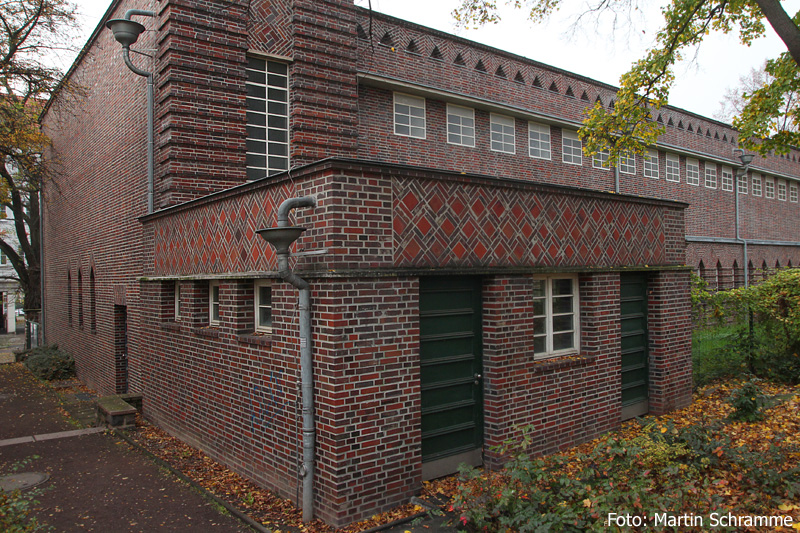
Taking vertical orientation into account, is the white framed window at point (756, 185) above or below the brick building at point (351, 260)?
above

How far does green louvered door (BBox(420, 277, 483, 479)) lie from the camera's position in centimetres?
670

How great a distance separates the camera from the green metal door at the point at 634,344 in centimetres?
938

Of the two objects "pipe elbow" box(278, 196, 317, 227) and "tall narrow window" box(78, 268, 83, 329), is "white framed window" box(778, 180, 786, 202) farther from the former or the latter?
"tall narrow window" box(78, 268, 83, 329)

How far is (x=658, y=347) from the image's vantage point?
9711 mm

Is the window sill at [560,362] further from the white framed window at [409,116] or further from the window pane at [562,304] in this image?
the white framed window at [409,116]

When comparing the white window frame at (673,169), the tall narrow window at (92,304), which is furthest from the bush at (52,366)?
the white window frame at (673,169)

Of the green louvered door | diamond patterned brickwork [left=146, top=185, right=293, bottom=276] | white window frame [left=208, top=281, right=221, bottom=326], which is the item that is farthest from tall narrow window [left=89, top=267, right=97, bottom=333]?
the green louvered door

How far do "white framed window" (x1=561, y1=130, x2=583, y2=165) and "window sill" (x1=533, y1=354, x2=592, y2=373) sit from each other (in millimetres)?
11860

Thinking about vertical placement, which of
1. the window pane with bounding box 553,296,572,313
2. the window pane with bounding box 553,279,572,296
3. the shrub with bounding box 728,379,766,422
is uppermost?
the window pane with bounding box 553,279,572,296

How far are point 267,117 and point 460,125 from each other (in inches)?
254

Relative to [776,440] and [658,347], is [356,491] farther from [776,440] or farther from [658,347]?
[658,347]

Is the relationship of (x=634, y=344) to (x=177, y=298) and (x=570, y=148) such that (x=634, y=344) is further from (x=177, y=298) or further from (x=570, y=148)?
(x=570, y=148)

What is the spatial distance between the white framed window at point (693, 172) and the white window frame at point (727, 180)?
8.30ft

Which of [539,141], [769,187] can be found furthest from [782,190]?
[539,141]
